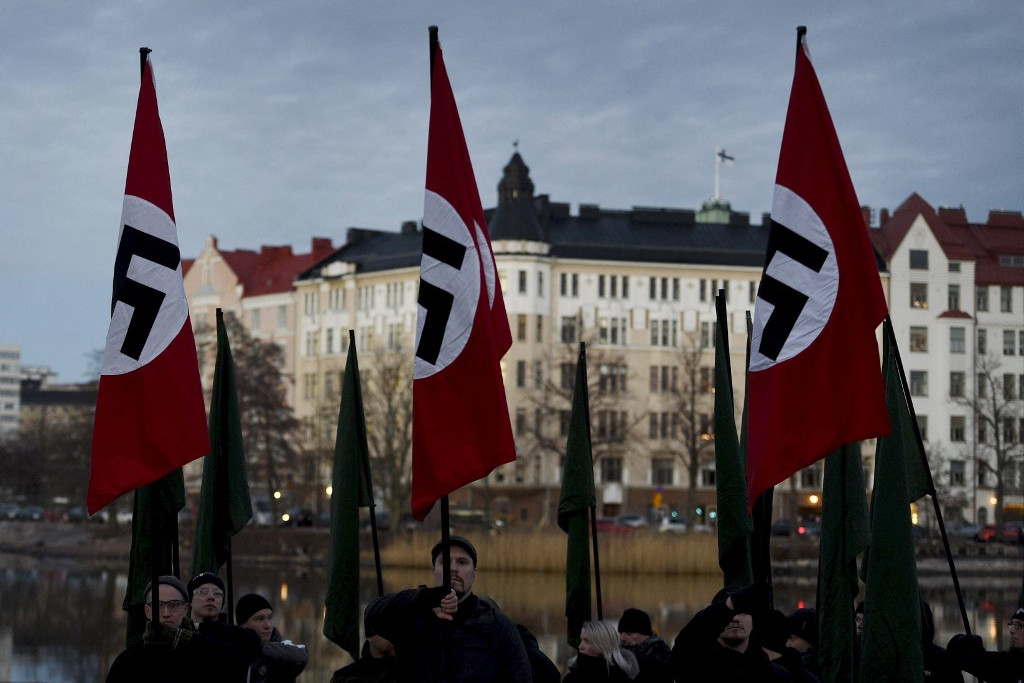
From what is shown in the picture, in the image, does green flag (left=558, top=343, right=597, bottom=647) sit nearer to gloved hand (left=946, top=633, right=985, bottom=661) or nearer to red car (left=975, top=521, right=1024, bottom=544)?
gloved hand (left=946, top=633, right=985, bottom=661)

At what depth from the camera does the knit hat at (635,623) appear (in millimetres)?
11609

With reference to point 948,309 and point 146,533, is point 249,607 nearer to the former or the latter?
point 146,533

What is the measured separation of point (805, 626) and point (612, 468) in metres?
93.9

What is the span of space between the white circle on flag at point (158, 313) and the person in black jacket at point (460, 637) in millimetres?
2712

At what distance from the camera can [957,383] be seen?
364 ft

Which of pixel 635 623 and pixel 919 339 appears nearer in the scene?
pixel 635 623

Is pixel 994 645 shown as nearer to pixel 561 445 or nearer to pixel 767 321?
pixel 767 321

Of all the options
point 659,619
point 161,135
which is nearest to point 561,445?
point 659,619

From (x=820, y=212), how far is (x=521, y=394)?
9700 cm

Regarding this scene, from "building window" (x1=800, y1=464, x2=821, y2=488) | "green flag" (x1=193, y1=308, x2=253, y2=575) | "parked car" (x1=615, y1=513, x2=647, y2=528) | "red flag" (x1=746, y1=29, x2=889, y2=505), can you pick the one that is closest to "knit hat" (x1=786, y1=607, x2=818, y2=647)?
"red flag" (x1=746, y1=29, x2=889, y2=505)

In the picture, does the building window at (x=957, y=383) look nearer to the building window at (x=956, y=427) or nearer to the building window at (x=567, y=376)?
the building window at (x=956, y=427)

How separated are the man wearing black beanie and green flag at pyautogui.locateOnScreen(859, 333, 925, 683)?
3.47 meters

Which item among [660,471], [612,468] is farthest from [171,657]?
[660,471]

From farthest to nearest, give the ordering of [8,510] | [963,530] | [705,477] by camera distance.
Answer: [8,510], [705,477], [963,530]
